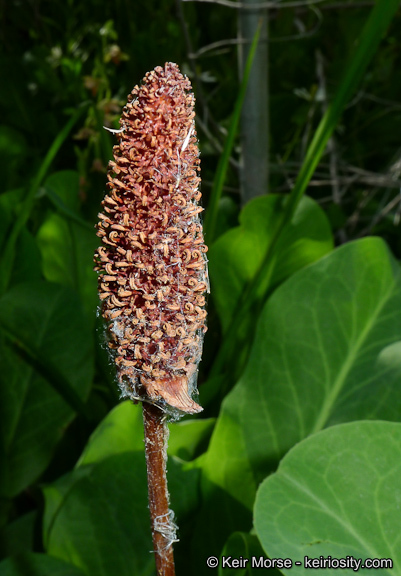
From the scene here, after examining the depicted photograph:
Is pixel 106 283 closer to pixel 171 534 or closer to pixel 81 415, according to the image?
pixel 171 534

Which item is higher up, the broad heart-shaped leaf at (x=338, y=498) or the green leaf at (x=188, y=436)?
the broad heart-shaped leaf at (x=338, y=498)

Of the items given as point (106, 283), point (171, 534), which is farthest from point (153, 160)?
point (171, 534)

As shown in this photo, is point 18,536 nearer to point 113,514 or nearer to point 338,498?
point 113,514

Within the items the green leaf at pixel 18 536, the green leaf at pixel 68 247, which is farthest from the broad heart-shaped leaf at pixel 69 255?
the green leaf at pixel 18 536

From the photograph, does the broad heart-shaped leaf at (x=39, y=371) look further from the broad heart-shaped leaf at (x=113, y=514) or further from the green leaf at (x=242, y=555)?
the green leaf at (x=242, y=555)

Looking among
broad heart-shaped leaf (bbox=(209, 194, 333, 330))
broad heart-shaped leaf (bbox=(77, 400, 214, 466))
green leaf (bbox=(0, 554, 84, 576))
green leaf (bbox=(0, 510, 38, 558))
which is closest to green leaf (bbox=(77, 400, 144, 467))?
broad heart-shaped leaf (bbox=(77, 400, 214, 466))

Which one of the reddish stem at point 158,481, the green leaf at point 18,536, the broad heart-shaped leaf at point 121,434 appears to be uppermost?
the reddish stem at point 158,481

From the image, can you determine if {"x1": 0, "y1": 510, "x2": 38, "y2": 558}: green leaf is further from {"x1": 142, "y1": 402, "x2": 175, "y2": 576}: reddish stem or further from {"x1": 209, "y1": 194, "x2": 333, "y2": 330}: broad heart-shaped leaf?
{"x1": 142, "y1": 402, "x2": 175, "y2": 576}: reddish stem
